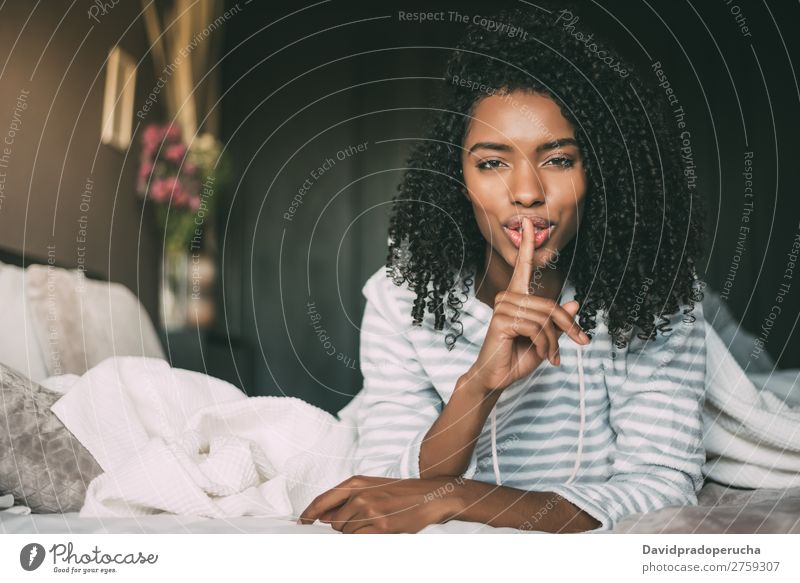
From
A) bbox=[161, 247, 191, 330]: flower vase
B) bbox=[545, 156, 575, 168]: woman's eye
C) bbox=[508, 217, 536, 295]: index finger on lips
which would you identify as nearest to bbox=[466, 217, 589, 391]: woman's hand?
bbox=[508, 217, 536, 295]: index finger on lips

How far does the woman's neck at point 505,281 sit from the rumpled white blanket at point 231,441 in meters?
0.18

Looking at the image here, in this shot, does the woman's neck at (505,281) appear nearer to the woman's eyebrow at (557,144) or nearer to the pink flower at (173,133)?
the woman's eyebrow at (557,144)

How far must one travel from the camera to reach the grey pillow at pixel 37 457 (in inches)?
27.2

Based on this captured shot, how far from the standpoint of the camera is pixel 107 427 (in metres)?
0.74

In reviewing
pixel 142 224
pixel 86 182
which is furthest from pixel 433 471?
pixel 142 224

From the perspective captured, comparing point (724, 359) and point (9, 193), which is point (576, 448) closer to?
point (724, 359)

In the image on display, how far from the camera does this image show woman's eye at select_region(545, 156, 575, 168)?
0.73 m

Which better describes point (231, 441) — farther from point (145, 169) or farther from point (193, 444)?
point (145, 169)

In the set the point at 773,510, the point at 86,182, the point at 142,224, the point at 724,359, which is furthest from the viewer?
the point at 142,224

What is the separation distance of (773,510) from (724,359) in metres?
0.18

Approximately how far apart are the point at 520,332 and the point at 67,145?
2.25 feet

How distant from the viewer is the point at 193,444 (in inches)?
29.9

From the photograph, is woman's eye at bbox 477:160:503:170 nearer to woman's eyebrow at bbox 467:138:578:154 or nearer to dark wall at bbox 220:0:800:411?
woman's eyebrow at bbox 467:138:578:154

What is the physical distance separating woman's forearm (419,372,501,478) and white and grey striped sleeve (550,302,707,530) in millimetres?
85
